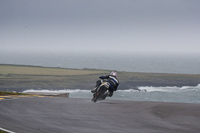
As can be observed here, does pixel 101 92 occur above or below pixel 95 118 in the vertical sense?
above

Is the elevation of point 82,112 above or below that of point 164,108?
below

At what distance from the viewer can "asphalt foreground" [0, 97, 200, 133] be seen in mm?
9038

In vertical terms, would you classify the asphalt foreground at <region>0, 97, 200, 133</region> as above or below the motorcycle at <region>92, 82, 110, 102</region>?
below

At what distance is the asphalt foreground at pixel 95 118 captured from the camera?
9038 millimetres

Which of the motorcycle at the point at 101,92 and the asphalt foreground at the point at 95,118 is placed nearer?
the asphalt foreground at the point at 95,118

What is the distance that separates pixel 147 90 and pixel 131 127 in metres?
60.0

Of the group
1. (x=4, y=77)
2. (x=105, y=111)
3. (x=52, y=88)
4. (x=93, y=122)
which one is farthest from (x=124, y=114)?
(x=4, y=77)

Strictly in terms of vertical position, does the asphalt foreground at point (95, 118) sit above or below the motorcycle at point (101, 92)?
below

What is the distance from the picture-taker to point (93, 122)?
400 inches

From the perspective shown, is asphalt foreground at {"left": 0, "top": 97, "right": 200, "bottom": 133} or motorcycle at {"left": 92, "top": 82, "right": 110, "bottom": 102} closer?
asphalt foreground at {"left": 0, "top": 97, "right": 200, "bottom": 133}

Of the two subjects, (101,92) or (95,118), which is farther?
(101,92)

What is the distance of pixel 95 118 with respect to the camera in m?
10.9

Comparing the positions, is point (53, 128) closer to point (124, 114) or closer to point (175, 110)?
point (124, 114)

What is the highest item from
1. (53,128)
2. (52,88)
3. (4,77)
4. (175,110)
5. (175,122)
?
(4,77)
